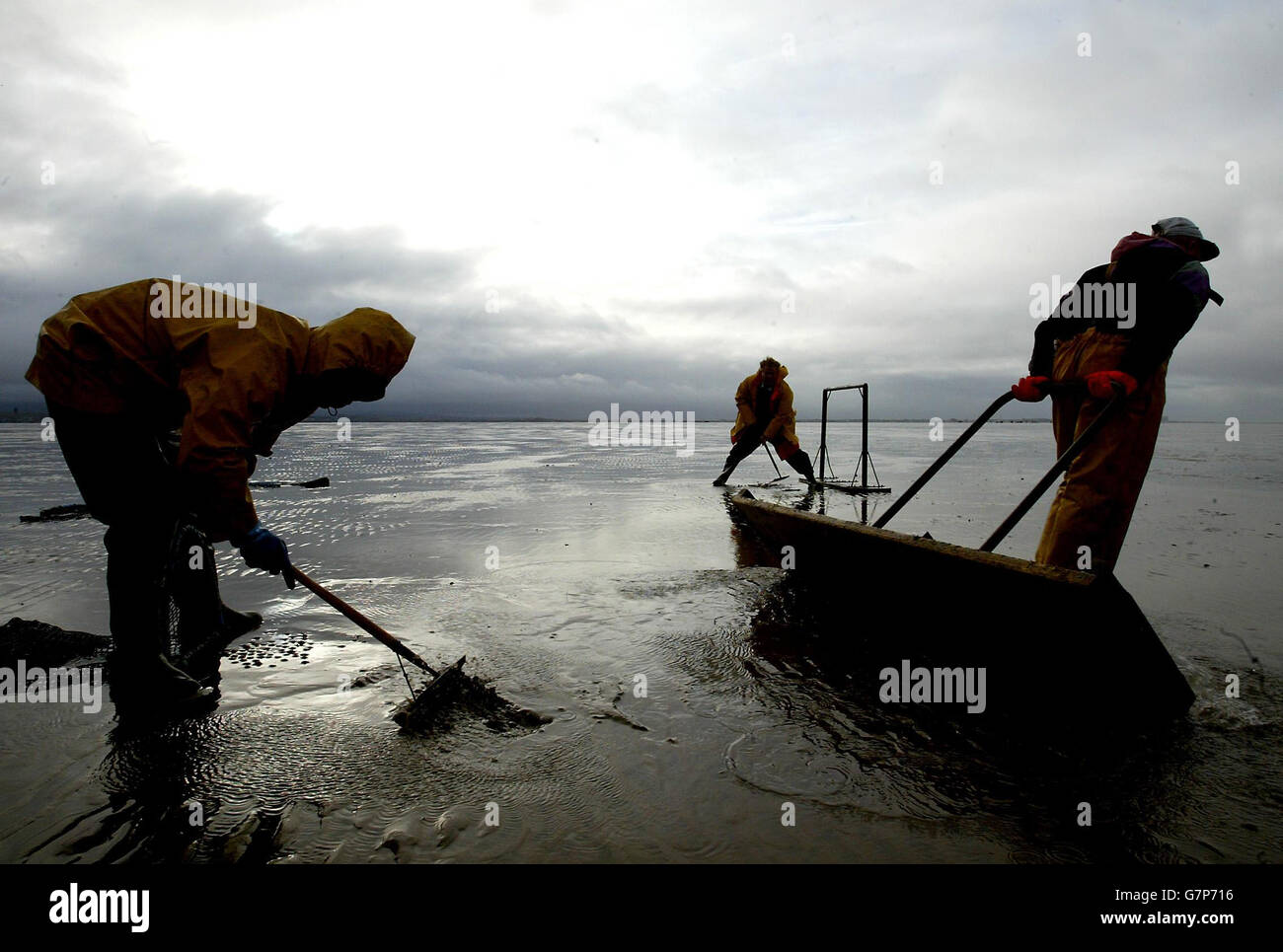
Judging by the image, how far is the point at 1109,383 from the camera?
3018 mm

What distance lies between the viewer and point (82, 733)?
2426mm

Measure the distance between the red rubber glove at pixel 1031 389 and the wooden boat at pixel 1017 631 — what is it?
108 cm

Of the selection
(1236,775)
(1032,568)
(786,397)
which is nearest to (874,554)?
(1032,568)

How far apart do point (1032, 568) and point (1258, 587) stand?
3.33 metres

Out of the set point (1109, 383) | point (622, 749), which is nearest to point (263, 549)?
point (622, 749)

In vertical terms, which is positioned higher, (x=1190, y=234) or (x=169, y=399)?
(x=1190, y=234)

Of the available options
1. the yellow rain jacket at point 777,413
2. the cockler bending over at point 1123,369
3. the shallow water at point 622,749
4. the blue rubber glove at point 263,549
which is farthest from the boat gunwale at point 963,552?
the yellow rain jacket at point 777,413

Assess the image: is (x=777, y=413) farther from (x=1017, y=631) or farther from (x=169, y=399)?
(x=169, y=399)

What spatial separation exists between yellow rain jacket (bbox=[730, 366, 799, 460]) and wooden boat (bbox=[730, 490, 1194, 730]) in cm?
726

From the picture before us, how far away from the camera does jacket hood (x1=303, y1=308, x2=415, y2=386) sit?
2584 mm

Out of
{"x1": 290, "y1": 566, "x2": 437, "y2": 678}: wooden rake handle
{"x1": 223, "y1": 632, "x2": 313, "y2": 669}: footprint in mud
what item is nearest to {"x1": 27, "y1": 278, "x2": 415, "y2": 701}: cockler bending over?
{"x1": 290, "y1": 566, "x2": 437, "y2": 678}: wooden rake handle

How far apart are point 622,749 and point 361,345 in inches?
72.4
